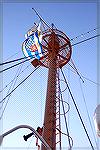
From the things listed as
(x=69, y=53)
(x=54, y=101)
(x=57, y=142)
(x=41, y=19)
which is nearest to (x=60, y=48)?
(x=69, y=53)

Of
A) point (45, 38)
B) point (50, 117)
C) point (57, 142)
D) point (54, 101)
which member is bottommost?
point (57, 142)

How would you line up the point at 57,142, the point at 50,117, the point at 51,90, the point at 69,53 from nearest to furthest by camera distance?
the point at 57,142, the point at 50,117, the point at 51,90, the point at 69,53

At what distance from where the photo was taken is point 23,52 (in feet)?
35.5

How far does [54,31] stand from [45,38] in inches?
18.4

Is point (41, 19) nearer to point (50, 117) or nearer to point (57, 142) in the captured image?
point (50, 117)

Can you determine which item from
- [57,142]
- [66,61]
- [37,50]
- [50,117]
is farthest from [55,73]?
[57,142]

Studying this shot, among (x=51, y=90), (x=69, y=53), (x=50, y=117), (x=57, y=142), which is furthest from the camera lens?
(x=69, y=53)

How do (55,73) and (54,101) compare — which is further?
(55,73)

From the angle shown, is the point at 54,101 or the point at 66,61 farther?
the point at 66,61

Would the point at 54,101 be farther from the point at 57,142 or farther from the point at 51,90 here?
the point at 57,142

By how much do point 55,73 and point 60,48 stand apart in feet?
3.70

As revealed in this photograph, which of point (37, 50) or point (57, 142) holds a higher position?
point (37, 50)

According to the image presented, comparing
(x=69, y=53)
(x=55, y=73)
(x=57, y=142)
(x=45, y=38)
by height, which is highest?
(x=45, y=38)

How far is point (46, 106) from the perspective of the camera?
33.1ft
